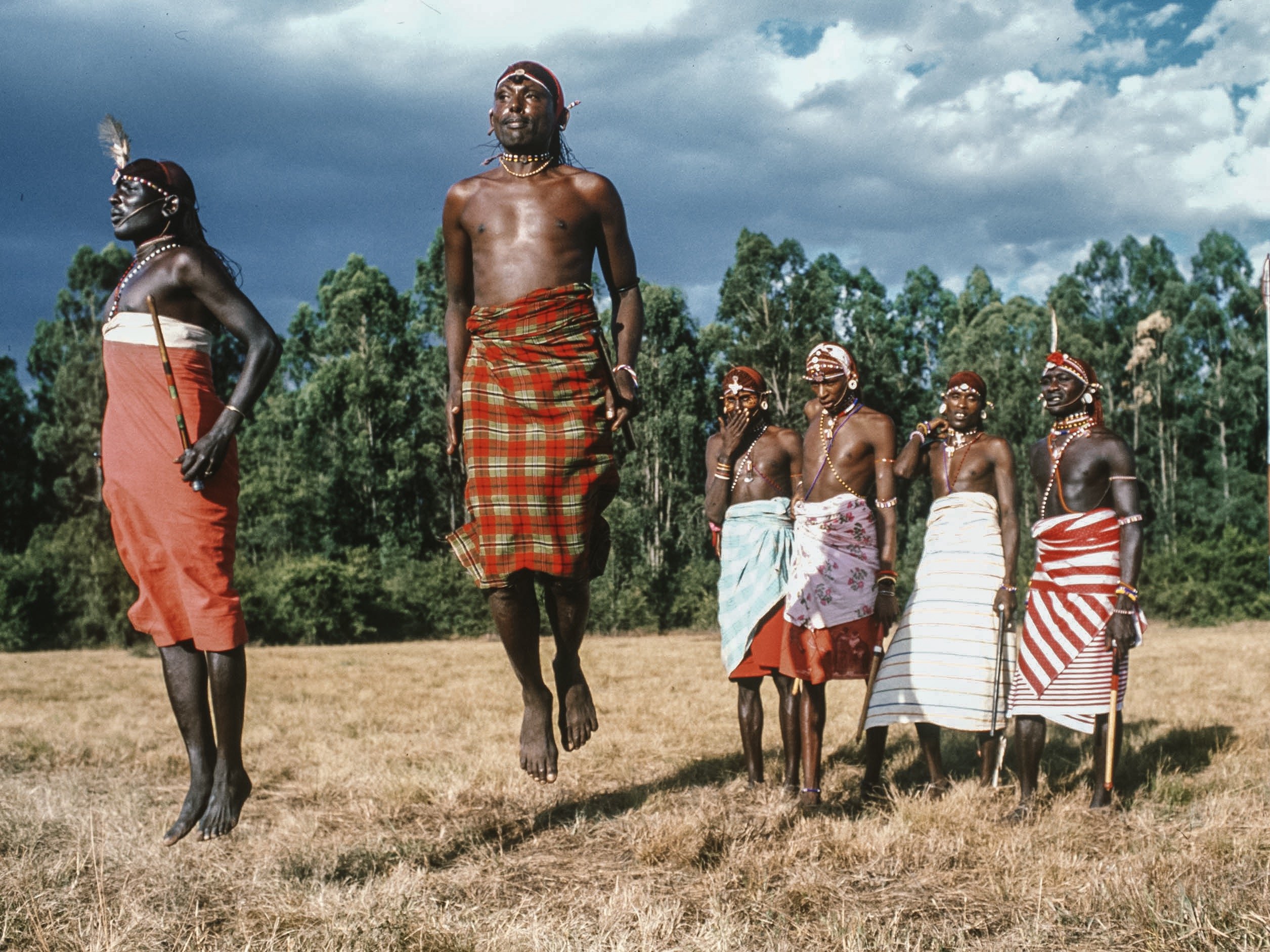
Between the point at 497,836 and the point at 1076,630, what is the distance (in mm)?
3553

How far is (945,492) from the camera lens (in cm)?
745

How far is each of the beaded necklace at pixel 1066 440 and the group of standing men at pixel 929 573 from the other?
1 centimetres

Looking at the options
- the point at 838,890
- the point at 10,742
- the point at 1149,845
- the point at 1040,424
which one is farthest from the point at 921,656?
the point at 1040,424

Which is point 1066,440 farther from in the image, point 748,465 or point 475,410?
point 475,410

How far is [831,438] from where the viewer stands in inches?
279

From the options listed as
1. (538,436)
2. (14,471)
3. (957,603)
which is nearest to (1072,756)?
(957,603)

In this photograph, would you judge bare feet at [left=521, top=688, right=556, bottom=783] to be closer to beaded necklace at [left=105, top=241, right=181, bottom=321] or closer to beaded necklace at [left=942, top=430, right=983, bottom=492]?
beaded necklace at [left=105, top=241, right=181, bottom=321]

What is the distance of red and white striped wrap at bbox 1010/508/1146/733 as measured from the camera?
6723 millimetres

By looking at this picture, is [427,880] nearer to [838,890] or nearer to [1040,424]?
[838,890]

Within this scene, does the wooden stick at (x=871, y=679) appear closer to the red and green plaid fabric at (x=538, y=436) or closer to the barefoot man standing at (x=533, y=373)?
the barefoot man standing at (x=533, y=373)

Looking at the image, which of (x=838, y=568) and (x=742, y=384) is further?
(x=742, y=384)

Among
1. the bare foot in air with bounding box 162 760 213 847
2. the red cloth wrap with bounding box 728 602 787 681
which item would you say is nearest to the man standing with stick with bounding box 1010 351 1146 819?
the red cloth wrap with bounding box 728 602 787 681

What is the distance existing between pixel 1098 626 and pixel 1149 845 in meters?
1.59

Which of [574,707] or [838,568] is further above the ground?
[838,568]
